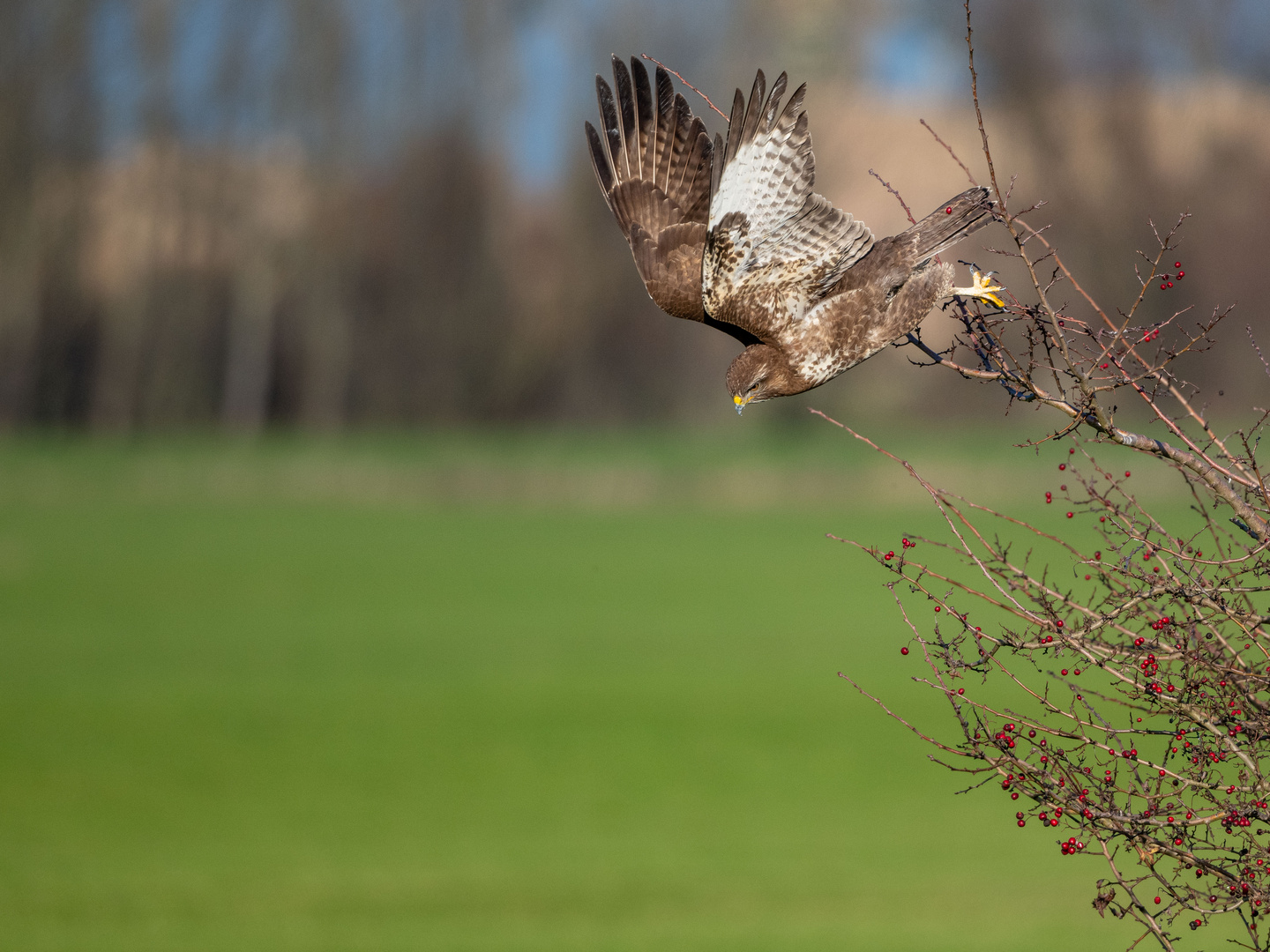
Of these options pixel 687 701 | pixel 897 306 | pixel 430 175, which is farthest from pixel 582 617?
pixel 897 306

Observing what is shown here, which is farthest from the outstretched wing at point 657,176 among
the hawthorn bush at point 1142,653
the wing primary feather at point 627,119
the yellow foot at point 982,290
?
the hawthorn bush at point 1142,653

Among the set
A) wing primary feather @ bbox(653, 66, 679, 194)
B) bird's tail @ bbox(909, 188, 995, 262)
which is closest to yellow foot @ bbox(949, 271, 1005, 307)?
bird's tail @ bbox(909, 188, 995, 262)

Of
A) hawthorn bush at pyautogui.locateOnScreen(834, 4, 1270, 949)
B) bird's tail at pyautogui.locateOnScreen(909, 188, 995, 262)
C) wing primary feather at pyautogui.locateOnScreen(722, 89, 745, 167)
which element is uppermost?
wing primary feather at pyautogui.locateOnScreen(722, 89, 745, 167)

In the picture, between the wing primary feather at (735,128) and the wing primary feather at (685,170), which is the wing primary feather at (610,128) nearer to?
the wing primary feather at (685,170)

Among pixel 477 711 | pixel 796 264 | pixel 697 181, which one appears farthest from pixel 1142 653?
pixel 477 711

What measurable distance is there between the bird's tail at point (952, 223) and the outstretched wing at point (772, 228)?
0.15 meters

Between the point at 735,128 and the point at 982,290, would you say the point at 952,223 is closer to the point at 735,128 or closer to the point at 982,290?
the point at 982,290

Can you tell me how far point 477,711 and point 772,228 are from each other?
32.9 meters

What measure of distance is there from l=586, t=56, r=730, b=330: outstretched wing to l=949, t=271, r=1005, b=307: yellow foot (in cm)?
86

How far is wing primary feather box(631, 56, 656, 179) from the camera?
4.45 meters

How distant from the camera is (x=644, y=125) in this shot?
4.52 metres

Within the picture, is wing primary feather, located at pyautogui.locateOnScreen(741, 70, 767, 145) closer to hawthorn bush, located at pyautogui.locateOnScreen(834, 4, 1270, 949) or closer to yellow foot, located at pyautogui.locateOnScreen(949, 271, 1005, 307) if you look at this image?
yellow foot, located at pyautogui.locateOnScreen(949, 271, 1005, 307)

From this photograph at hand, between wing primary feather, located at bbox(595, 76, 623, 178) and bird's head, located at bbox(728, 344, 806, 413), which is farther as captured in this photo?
wing primary feather, located at bbox(595, 76, 623, 178)

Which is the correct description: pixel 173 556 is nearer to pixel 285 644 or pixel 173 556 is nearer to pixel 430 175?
pixel 285 644
